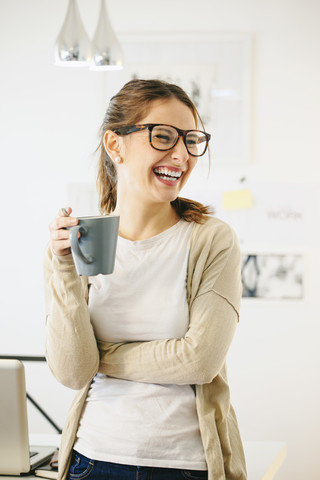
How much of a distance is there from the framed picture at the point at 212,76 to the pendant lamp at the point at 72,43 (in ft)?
4.07

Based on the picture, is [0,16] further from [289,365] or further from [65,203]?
[289,365]

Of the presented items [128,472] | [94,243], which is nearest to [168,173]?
[94,243]

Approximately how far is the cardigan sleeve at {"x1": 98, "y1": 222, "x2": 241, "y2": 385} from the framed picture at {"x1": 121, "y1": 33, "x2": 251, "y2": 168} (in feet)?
6.77

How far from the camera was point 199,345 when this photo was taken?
1167 mm

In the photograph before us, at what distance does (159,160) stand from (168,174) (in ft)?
0.10

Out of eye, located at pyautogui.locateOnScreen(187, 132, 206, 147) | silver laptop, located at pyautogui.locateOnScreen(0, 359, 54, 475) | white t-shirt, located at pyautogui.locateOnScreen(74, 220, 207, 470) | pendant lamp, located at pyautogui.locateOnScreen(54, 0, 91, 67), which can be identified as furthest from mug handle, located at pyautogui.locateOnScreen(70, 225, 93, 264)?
pendant lamp, located at pyautogui.locateOnScreen(54, 0, 91, 67)

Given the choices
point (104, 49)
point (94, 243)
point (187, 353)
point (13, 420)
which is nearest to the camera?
point (94, 243)

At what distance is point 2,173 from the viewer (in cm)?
338

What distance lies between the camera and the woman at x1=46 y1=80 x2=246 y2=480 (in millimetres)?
1122

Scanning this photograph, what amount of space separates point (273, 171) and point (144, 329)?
218cm

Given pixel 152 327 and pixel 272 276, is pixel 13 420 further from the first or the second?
pixel 272 276

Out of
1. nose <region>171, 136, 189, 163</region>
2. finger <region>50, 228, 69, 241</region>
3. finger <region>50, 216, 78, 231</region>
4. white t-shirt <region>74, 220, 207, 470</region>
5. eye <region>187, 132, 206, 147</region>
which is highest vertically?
eye <region>187, 132, 206, 147</region>

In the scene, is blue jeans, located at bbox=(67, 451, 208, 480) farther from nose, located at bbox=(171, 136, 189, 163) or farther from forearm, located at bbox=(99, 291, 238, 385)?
nose, located at bbox=(171, 136, 189, 163)

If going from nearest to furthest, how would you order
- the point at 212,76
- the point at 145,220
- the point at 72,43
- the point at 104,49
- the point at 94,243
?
the point at 94,243, the point at 145,220, the point at 72,43, the point at 104,49, the point at 212,76
